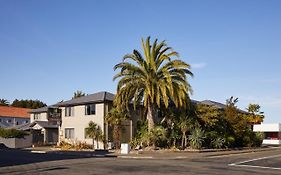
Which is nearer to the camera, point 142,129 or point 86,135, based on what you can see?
point 142,129

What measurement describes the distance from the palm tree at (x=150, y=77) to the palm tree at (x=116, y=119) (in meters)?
4.22

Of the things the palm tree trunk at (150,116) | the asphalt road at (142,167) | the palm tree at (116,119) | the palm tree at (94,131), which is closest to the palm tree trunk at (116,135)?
the palm tree at (116,119)

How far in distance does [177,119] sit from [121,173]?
20.9 metres

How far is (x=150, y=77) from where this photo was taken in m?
37.5

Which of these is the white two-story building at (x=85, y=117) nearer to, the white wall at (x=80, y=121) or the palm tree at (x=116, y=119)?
the white wall at (x=80, y=121)

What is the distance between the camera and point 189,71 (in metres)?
38.5

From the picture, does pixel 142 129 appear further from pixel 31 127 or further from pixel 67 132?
pixel 31 127

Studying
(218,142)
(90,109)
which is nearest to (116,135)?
(90,109)

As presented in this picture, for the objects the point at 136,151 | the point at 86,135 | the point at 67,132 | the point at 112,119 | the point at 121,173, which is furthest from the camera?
the point at 67,132

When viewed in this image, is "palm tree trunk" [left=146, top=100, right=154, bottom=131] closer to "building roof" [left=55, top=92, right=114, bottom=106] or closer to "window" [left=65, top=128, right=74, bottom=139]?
"building roof" [left=55, top=92, right=114, bottom=106]

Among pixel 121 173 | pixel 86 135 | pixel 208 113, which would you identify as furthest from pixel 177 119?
pixel 121 173

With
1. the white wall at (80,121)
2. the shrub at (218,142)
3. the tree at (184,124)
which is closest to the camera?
the tree at (184,124)

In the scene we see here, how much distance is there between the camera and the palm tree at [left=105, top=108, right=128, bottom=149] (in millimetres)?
42375

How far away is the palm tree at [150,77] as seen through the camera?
37375 mm
